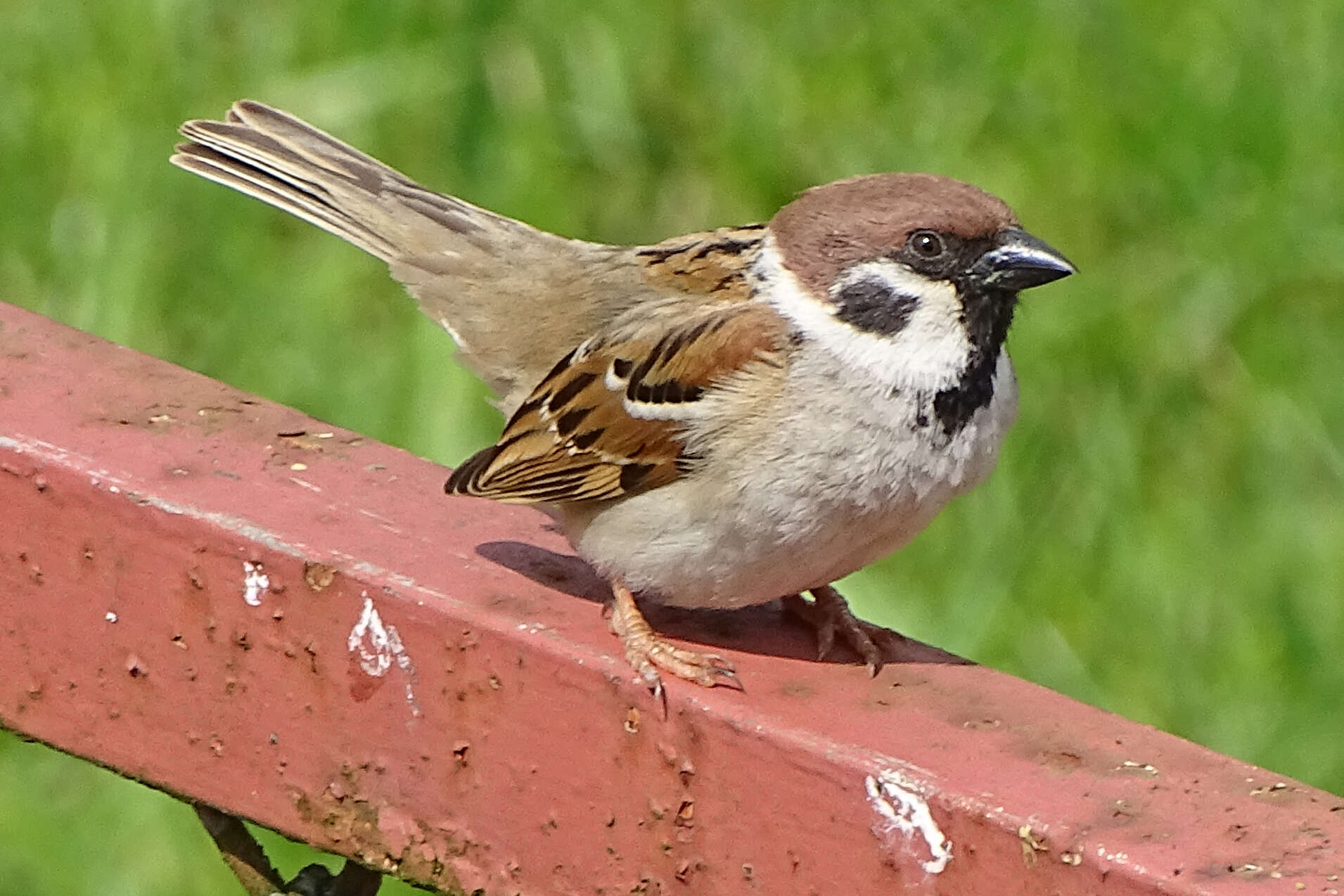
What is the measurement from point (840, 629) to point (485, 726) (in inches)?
22.4

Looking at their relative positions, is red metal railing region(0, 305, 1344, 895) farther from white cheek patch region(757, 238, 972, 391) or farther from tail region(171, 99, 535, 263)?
tail region(171, 99, 535, 263)

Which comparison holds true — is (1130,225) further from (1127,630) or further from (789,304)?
(789,304)

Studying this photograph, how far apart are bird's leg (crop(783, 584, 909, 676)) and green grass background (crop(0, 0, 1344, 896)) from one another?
1.16m

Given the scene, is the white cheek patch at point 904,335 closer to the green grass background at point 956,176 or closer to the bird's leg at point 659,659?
the bird's leg at point 659,659

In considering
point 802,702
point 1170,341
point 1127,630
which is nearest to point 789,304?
point 802,702

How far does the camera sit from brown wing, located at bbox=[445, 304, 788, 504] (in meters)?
2.73

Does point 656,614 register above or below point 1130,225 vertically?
below

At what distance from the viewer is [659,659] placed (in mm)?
2121


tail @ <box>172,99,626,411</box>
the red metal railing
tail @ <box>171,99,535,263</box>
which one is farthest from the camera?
tail @ <box>171,99,535,263</box>

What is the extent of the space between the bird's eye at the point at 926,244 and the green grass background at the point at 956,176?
4.17ft

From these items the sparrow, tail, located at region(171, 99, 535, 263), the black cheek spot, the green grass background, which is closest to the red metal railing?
the sparrow

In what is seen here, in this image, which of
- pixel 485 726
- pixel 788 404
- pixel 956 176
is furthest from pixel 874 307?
pixel 956 176

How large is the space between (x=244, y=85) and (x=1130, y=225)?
1905 mm

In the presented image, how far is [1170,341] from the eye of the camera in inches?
180
